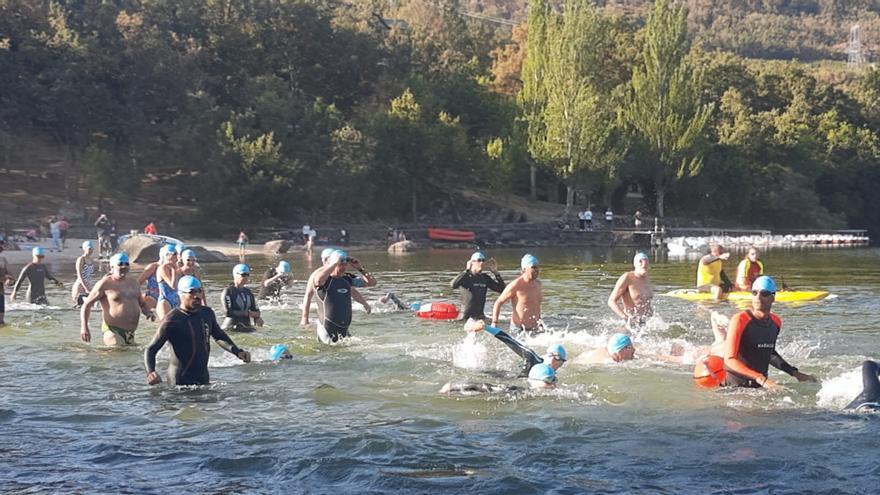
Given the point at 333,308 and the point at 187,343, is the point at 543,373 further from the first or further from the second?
the point at 333,308

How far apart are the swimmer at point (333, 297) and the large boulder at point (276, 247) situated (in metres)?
29.1

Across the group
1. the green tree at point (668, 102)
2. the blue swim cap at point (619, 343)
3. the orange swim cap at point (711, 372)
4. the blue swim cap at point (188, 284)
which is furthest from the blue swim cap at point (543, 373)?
the green tree at point (668, 102)

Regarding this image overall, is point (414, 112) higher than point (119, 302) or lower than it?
higher

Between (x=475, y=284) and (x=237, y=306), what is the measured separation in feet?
13.2

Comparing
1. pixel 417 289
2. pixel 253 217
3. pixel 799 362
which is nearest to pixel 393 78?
pixel 253 217

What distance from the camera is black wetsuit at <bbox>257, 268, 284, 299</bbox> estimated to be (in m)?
21.5

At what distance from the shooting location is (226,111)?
2056 inches

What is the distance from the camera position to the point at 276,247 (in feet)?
149

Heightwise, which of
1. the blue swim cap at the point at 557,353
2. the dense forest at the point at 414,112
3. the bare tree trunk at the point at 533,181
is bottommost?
the blue swim cap at the point at 557,353

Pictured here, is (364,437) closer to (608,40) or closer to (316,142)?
(316,142)

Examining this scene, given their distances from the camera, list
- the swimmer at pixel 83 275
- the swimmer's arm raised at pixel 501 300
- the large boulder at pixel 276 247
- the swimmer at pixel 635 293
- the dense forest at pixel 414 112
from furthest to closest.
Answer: the dense forest at pixel 414 112 → the large boulder at pixel 276 247 → the swimmer at pixel 83 275 → the swimmer at pixel 635 293 → the swimmer's arm raised at pixel 501 300

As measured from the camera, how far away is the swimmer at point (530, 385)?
1227cm

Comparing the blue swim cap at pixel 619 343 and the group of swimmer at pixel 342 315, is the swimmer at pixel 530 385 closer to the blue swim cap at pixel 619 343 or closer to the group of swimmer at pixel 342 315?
the group of swimmer at pixel 342 315

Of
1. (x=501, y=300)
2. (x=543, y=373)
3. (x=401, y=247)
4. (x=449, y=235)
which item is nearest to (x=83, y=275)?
(x=501, y=300)
